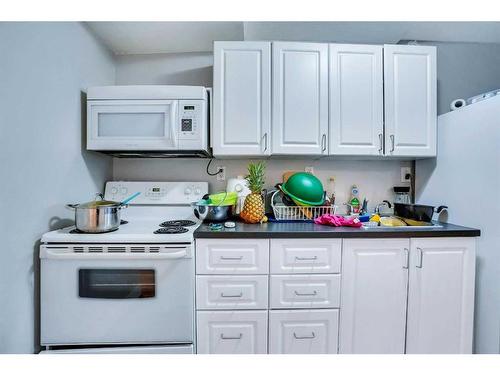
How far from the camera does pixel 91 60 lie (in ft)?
5.16

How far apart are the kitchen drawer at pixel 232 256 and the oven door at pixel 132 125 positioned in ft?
2.26

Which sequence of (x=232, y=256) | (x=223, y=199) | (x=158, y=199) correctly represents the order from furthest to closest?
1. (x=158, y=199)
2. (x=223, y=199)
3. (x=232, y=256)

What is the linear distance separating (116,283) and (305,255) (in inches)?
39.6

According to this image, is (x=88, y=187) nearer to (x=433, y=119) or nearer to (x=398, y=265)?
(x=398, y=265)

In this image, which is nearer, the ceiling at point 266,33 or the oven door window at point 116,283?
the oven door window at point 116,283

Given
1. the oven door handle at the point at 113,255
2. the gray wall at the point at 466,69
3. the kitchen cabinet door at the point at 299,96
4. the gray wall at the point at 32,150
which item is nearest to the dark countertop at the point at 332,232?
the oven door handle at the point at 113,255

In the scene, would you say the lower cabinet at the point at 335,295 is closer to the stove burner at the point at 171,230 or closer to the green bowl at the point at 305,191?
the stove burner at the point at 171,230

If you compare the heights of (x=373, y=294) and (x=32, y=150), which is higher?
(x=32, y=150)

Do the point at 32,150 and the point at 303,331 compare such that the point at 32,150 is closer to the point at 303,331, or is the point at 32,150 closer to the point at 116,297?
→ the point at 116,297

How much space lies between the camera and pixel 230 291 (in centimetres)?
126

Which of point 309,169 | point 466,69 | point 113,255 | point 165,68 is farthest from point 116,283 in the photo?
point 466,69

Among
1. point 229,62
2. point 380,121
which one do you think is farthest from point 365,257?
point 229,62

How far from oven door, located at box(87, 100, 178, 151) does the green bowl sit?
2.75 feet

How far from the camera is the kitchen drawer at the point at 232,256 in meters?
1.26
